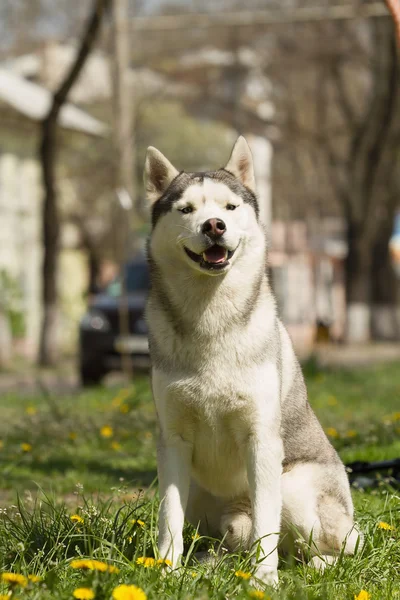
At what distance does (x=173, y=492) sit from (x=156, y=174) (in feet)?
4.85

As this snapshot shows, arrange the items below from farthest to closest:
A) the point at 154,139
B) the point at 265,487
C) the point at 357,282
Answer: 1. the point at 154,139
2. the point at 357,282
3. the point at 265,487

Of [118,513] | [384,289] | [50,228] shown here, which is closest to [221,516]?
[118,513]

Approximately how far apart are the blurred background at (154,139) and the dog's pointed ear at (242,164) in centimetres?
809

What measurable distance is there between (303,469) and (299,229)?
45.2 meters

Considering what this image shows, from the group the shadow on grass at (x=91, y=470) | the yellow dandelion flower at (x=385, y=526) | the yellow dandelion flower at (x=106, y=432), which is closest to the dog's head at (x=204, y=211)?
the yellow dandelion flower at (x=385, y=526)

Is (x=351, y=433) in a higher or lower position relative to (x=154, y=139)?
lower

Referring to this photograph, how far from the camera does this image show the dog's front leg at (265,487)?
3.96 m

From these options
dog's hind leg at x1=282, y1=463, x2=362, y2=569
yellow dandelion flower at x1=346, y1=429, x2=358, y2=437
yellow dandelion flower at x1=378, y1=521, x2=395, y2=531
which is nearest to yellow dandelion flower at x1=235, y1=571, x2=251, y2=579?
dog's hind leg at x1=282, y1=463, x2=362, y2=569

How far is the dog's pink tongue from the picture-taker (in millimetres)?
4102

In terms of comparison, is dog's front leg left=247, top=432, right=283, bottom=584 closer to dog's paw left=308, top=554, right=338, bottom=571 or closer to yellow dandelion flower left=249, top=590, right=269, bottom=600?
dog's paw left=308, top=554, right=338, bottom=571

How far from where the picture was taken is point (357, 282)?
25016 mm

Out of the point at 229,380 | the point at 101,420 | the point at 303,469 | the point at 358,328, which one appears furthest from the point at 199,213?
the point at 358,328

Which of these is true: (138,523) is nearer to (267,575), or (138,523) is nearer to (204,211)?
(267,575)

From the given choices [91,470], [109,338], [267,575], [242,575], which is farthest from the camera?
[109,338]
